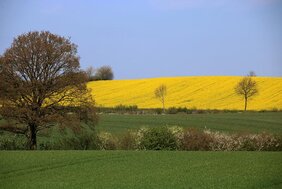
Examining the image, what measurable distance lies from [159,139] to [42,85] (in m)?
6.62

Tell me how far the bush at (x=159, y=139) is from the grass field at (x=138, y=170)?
3.37 meters

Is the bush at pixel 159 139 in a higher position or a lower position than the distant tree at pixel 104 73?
lower

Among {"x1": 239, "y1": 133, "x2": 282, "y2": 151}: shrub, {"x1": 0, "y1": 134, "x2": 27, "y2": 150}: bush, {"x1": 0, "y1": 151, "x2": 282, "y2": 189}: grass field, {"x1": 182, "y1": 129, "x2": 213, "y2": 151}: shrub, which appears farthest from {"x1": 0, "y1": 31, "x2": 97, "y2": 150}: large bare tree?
{"x1": 239, "y1": 133, "x2": 282, "y2": 151}: shrub

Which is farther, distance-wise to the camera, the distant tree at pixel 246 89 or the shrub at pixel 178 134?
the distant tree at pixel 246 89

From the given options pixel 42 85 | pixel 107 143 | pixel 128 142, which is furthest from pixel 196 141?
pixel 42 85

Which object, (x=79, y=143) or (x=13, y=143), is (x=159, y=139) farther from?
(x=13, y=143)

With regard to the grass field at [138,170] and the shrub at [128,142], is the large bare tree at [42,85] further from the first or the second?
the grass field at [138,170]

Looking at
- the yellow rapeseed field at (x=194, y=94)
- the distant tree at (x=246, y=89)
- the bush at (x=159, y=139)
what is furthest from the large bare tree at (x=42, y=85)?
the distant tree at (x=246, y=89)

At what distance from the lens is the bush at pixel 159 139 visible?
2458 cm

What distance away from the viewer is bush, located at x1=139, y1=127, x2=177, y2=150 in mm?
24578

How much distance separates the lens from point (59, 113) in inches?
1005

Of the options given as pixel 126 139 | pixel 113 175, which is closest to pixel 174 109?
pixel 126 139

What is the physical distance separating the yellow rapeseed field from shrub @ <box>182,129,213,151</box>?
102ft

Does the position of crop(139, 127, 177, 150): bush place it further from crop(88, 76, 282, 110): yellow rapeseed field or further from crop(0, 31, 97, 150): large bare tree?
crop(88, 76, 282, 110): yellow rapeseed field
